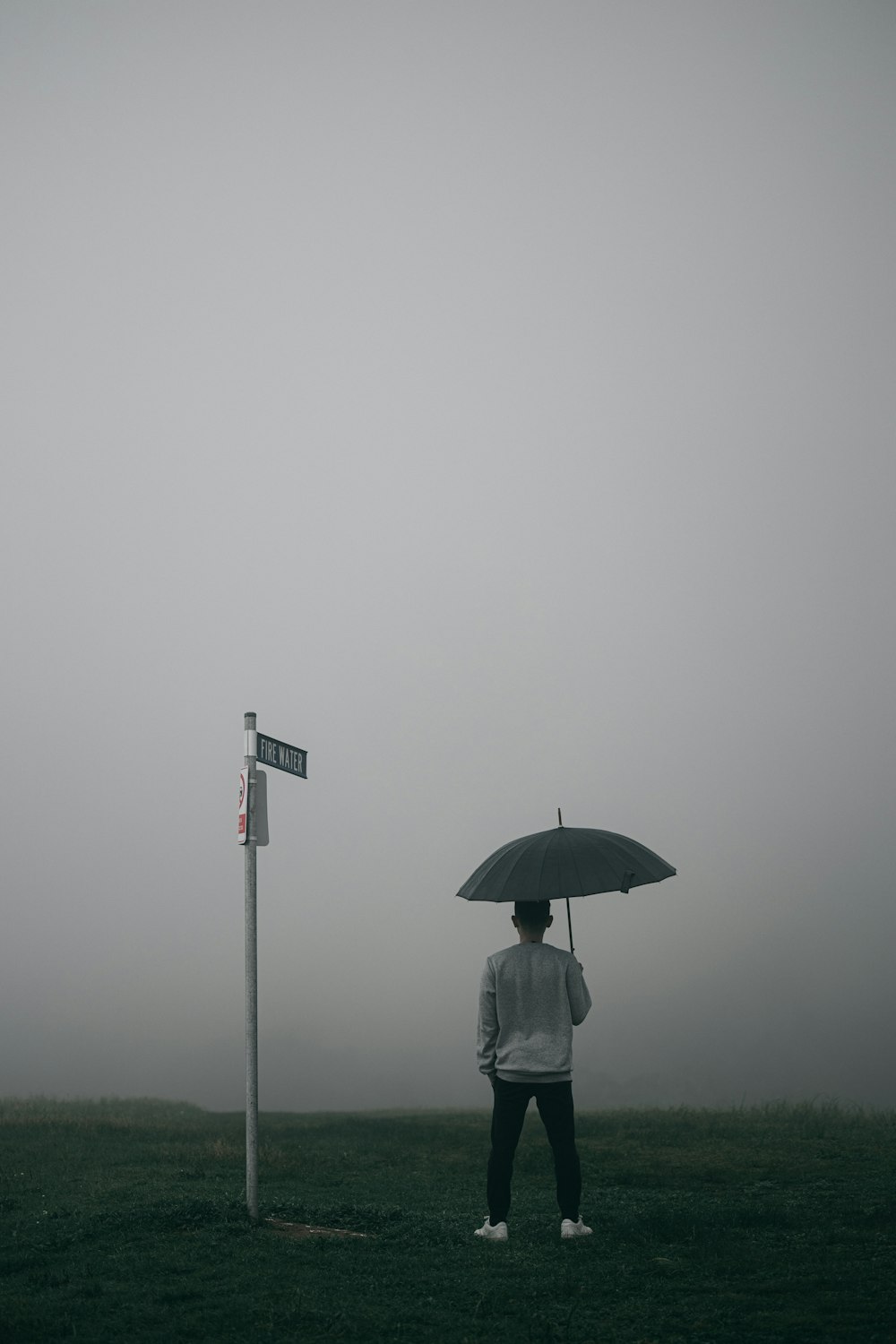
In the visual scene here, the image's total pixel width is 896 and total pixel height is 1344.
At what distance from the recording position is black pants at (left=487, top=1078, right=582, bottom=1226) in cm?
841

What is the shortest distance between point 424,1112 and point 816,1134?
10098mm

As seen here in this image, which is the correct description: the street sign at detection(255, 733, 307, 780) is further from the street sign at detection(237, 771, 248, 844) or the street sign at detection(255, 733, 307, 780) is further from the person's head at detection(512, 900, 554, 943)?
the person's head at detection(512, 900, 554, 943)

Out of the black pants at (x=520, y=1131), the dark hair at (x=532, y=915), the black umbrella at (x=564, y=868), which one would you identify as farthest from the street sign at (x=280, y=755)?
the black pants at (x=520, y=1131)

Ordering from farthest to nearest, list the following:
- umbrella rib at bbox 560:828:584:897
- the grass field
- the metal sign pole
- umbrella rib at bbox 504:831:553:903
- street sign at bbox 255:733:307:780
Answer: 1. street sign at bbox 255:733:307:780
2. the metal sign pole
3. umbrella rib at bbox 504:831:553:903
4. umbrella rib at bbox 560:828:584:897
5. the grass field

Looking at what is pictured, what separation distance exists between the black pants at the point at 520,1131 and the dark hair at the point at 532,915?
1.14 m

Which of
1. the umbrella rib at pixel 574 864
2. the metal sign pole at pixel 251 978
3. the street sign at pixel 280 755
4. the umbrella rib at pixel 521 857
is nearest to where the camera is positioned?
the umbrella rib at pixel 574 864

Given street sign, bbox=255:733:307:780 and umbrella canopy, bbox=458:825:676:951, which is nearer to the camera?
umbrella canopy, bbox=458:825:676:951

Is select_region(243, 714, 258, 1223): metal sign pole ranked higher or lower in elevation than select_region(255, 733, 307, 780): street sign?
lower

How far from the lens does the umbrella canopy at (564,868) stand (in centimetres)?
837

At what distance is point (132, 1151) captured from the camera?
15.4 metres

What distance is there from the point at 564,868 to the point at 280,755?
2975mm

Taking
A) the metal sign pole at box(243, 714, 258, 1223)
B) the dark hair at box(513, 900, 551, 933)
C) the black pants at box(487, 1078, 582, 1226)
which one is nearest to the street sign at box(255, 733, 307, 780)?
the metal sign pole at box(243, 714, 258, 1223)

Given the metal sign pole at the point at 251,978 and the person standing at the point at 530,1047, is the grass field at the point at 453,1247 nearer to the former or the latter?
the person standing at the point at 530,1047

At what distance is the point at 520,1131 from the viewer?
852 centimetres
